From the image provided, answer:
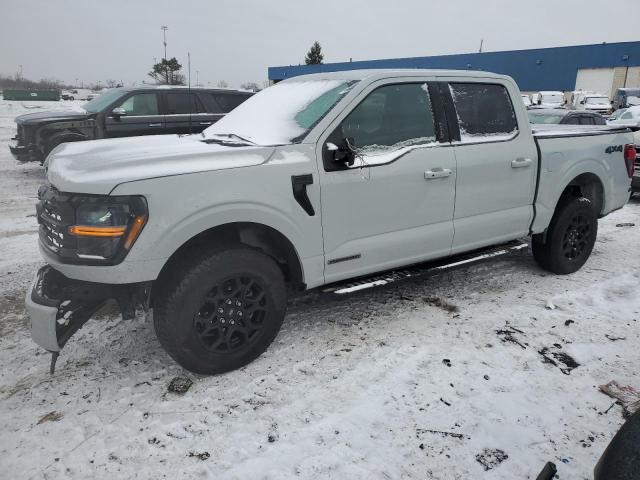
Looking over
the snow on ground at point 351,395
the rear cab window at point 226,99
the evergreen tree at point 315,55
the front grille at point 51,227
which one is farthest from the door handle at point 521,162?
the evergreen tree at point 315,55

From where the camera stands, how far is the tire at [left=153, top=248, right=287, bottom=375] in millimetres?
2789

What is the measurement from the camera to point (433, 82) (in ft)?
12.3

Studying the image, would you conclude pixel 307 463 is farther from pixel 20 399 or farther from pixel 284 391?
pixel 20 399

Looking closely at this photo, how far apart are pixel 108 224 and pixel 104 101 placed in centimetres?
800

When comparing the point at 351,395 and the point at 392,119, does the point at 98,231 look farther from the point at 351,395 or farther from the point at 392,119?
the point at 392,119

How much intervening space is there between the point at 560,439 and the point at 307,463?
135cm

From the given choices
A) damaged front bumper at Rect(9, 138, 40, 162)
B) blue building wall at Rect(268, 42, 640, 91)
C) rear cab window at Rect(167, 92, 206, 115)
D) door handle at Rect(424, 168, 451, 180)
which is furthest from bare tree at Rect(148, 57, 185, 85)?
blue building wall at Rect(268, 42, 640, 91)

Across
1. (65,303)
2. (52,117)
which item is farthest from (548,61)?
(65,303)

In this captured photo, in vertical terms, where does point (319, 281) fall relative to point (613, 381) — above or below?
above

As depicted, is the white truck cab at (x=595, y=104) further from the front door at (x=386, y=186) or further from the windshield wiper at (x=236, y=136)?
the windshield wiper at (x=236, y=136)

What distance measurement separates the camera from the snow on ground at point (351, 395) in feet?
7.76

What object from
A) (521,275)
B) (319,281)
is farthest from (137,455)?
(521,275)

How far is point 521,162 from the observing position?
13.6ft

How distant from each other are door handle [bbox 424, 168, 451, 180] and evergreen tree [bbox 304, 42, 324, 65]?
62.7 meters
